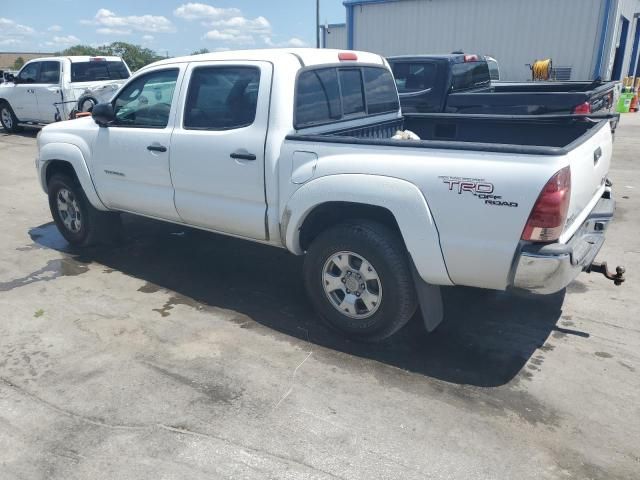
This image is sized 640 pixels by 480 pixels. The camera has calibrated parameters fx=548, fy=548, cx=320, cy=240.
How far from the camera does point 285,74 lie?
3965 millimetres

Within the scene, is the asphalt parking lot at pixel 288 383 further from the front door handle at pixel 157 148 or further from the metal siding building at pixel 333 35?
the metal siding building at pixel 333 35

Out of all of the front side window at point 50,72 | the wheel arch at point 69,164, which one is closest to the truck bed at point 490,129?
the wheel arch at point 69,164

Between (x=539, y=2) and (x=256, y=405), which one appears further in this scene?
(x=539, y=2)

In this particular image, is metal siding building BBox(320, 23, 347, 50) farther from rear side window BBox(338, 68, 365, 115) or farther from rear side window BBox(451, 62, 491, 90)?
rear side window BBox(338, 68, 365, 115)

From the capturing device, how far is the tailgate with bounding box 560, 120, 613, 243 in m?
3.14

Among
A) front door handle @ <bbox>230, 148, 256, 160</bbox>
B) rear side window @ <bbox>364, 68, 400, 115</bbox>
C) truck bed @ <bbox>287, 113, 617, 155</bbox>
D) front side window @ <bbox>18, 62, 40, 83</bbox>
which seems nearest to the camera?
front door handle @ <bbox>230, 148, 256, 160</bbox>

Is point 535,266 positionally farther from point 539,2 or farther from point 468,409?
point 539,2

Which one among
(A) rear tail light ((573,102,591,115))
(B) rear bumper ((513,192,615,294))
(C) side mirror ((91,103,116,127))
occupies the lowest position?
(B) rear bumper ((513,192,615,294))

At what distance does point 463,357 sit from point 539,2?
63.0ft

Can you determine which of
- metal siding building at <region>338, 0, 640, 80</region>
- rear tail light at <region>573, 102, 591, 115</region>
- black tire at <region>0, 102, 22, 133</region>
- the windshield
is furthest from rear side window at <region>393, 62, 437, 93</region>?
metal siding building at <region>338, 0, 640, 80</region>

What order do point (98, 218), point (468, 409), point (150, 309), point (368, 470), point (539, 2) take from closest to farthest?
point (368, 470) → point (468, 409) → point (150, 309) → point (98, 218) → point (539, 2)

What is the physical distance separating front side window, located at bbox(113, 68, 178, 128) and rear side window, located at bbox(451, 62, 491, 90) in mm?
5277

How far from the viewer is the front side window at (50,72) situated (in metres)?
13.3

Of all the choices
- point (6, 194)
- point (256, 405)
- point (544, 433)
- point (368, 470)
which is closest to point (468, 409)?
point (544, 433)
